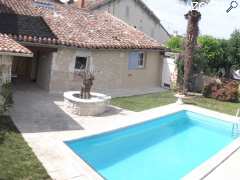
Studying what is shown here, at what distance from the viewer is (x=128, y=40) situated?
27594mm

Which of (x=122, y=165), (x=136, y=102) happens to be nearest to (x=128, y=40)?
(x=136, y=102)

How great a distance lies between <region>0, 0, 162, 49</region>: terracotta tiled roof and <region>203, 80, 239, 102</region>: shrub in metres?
5.53

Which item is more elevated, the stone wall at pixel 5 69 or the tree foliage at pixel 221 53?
the tree foliage at pixel 221 53

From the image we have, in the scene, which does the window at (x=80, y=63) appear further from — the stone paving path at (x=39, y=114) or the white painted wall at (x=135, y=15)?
the white painted wall at (x=135, y=15)

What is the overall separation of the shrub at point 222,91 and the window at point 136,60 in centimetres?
563

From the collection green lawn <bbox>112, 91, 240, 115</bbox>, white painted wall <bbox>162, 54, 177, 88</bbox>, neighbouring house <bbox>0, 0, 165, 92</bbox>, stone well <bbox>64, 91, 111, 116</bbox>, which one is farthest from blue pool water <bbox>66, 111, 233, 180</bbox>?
white painted wall <bbox>162, 54, 177, 88</bbox>

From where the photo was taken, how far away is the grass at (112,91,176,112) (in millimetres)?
21680

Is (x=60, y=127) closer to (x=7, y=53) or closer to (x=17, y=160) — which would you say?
(x=7, y=53)

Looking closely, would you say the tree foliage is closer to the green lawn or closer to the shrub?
the shrub

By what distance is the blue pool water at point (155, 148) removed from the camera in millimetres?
13336

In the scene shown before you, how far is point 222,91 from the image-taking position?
26703 millimetres

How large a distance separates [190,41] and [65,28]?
9411 mm

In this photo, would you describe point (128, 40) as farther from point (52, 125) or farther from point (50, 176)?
point (50, 176)

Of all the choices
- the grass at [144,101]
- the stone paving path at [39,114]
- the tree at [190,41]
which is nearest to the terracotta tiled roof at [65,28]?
the tree at [190,41]
